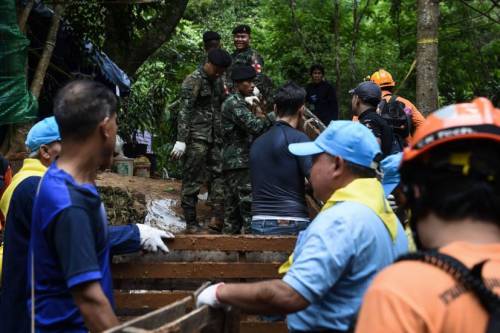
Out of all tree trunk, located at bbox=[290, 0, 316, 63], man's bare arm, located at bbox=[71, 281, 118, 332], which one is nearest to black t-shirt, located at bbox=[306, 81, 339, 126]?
tree trunk, located at bbox=[290, 0, 316, 63]

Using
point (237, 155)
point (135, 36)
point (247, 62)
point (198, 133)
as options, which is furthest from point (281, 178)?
point (135, 36)

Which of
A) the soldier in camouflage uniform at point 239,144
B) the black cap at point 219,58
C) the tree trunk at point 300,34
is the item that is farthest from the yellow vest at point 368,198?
the tree trunk at point 300,34

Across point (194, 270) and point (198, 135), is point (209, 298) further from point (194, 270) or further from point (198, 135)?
point (198, 135)

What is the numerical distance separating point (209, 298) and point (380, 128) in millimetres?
3833

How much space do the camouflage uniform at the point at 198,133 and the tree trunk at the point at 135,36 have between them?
141 inches

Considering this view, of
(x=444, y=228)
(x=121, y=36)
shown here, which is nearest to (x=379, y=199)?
(x=444, y=228)

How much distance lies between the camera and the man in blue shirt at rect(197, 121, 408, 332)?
246cm

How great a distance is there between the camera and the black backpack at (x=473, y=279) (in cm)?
141

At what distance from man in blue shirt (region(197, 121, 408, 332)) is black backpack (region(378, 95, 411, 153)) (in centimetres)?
390

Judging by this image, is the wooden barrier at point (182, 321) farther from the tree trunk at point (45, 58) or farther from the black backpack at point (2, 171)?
the tree trunk at point (45, 58)

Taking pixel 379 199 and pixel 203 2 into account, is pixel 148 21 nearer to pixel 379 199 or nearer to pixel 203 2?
pixel 203 2

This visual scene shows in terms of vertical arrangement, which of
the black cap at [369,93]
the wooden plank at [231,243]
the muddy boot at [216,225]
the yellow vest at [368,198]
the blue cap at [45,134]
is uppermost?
the black cap at [369,93]

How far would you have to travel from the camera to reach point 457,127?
61.1 inches

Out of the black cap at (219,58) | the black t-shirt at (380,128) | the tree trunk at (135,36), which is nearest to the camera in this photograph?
the black t-shirt at (380,128)
